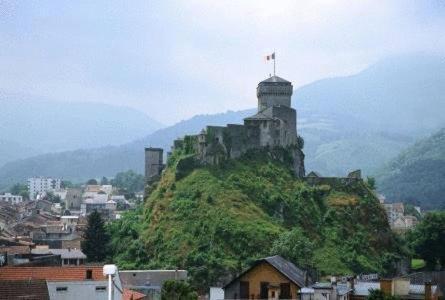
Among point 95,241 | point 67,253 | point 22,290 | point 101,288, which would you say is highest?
point 95,241

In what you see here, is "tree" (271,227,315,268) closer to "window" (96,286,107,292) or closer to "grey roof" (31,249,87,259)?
"grey roof" (31,249,87,259)

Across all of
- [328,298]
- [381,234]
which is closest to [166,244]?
[381,234]

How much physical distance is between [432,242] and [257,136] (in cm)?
2560

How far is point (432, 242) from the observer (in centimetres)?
10344

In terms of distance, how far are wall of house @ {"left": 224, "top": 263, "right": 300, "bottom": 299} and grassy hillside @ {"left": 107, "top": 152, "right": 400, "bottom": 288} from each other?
2715cm

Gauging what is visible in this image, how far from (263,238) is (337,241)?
1153 centimetres

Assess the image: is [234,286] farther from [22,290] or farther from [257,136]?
[257,136]

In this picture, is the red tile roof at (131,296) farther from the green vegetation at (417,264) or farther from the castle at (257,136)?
the green vegetation at (417,264)

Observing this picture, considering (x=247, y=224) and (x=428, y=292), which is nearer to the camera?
(x=428, y=292)

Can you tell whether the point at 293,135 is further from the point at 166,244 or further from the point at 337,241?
the point at 166,244

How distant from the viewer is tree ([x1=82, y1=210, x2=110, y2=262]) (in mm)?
93312

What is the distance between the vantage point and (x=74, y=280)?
46.6 metres

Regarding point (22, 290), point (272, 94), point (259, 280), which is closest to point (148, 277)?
point (259, 280)

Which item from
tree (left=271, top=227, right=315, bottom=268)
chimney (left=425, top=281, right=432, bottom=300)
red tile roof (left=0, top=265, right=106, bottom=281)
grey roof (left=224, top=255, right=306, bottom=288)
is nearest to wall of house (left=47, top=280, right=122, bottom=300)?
red tile roof (left=0, top=265, right=106, bottom=281)
